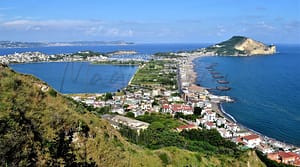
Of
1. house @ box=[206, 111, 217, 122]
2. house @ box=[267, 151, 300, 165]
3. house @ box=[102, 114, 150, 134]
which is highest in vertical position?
A: house @ box=[102, 114, 150, 134]

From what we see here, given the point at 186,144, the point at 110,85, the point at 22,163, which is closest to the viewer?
the point at 22,163

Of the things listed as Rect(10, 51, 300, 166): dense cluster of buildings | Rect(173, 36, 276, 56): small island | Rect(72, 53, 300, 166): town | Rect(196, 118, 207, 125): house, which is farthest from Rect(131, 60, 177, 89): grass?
Rect(173, 36, 276, 56): small island

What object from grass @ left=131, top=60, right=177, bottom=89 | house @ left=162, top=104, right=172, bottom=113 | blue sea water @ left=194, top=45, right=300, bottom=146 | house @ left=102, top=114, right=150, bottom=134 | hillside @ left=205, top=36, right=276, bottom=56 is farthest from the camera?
hillside @ left=205, top=36, right=276, bottom=56

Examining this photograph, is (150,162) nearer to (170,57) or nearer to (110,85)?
(110,85)

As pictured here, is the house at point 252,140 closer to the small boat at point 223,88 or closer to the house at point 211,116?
the house at point 211,116

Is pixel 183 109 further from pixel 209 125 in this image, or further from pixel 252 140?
pixel 252 140

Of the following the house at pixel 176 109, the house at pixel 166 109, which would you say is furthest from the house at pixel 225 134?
the house at pixel 166 109

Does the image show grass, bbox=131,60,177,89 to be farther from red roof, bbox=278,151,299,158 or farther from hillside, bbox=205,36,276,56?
hillside, bbox=205,36,276,56

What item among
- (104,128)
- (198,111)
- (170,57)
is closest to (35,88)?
(104,128)

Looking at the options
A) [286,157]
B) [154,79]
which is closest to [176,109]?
[286,157]
